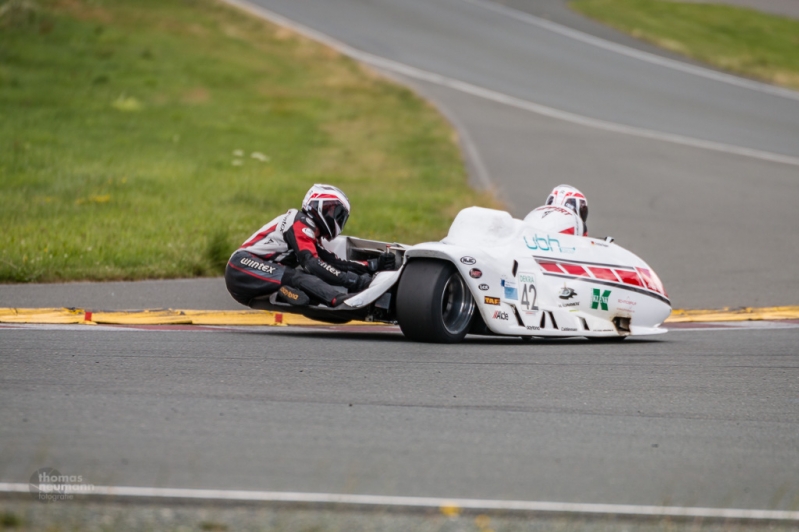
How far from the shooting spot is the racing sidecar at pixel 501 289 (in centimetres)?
876

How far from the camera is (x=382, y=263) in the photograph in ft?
32.1

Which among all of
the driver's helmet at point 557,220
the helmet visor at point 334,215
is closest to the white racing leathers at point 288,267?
the helmet visor at point 334,215

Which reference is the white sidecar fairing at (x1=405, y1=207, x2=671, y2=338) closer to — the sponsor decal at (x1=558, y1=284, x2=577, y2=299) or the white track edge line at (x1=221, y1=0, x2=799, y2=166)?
the sponsor decal at (x1=558, y1=284, x2=577, y2=299)

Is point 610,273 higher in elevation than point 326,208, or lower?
lower

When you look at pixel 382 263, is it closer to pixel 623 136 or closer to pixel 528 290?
pixel 528 290

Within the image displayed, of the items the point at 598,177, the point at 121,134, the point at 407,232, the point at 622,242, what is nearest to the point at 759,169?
the point at 598,177

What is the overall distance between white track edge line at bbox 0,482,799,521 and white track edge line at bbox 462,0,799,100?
2755cm

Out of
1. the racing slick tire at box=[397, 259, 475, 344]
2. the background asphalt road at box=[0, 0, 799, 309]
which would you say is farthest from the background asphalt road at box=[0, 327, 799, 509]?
the background asphalt road at box=[0, 0, 799, 309]

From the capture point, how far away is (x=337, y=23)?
36562mm

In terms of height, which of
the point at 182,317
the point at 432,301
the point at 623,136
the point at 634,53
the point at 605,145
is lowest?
the point at 182,317

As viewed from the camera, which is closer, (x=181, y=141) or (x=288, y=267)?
(x=288, y=267)

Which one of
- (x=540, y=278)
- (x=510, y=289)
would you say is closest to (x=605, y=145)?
(x=540, y=278)

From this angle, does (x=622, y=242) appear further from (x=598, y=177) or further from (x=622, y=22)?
(x=622, y=22)

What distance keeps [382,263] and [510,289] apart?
4.28 feet
